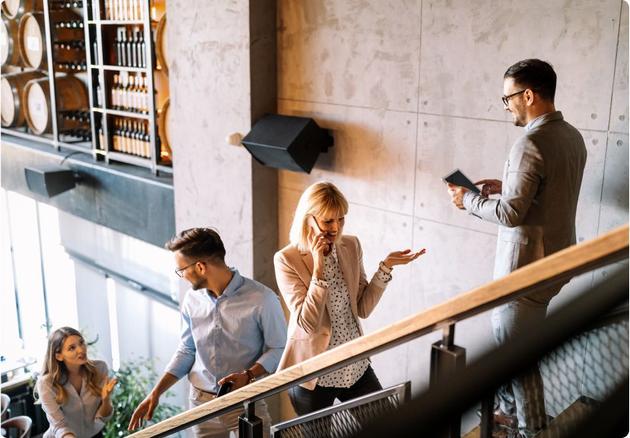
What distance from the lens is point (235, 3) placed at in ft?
15.0

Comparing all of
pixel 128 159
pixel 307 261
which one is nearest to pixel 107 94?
pixel 128 159

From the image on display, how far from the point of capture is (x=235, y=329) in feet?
9.18

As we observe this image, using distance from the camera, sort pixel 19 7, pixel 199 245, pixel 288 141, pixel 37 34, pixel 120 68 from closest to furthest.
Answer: pixel 199 245
pixel 288 141
pixel 120 68
pixel 37 34
pixel 19 7

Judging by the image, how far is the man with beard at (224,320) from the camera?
2.78 meters

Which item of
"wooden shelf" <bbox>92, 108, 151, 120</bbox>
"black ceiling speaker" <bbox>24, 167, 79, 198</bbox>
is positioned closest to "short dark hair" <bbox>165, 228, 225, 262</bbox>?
"wooden shelf" <bbox>92, 108, 151, 120</bbox>

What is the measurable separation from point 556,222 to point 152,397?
1923mm

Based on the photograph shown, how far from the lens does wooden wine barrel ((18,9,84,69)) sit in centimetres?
742

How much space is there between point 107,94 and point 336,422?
5420mm

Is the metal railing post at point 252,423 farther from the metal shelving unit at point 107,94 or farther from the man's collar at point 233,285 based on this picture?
the metal shelving unit at point 107,94

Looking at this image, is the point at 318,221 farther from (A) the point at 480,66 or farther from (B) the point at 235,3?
(B) the point at 235,3

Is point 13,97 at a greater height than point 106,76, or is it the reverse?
point 106,76

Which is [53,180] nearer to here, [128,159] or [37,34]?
[128,159]

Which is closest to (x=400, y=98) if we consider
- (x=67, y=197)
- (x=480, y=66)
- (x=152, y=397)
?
(x=480, y=66)

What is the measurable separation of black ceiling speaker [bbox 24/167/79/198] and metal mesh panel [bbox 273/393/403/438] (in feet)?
18.2
